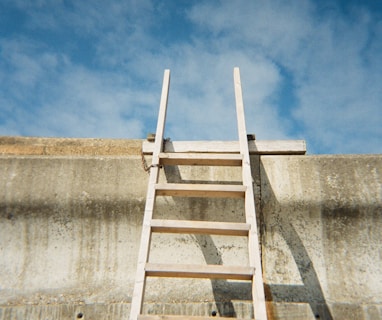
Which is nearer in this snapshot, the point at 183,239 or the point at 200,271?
the point at 200,271

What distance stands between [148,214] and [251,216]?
0.75m

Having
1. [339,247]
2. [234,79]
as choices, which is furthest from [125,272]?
[234,79]

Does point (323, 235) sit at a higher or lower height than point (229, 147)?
lower

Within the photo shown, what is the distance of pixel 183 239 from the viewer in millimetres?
3420

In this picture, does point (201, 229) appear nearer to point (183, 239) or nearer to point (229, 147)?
point (183, 239)

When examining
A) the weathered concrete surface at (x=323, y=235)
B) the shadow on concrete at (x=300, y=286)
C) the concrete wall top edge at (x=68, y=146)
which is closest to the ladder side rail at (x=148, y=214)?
the concrete wall top edge at (x=68, y=146)

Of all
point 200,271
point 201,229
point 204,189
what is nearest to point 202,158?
point 204,189

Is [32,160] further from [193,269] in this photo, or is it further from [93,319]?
[193,269]

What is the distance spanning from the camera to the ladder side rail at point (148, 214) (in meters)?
2.23

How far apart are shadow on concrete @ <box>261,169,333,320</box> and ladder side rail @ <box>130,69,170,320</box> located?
1.19 m

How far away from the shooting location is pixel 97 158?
11.9 feet

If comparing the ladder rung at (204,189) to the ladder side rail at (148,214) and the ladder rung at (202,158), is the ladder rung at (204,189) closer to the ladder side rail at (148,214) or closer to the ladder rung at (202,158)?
the ladder side rail at (148,214)

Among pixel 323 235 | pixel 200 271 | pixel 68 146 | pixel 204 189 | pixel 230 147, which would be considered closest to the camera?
pixel 200 271

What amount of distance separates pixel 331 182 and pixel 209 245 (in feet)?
4.29
